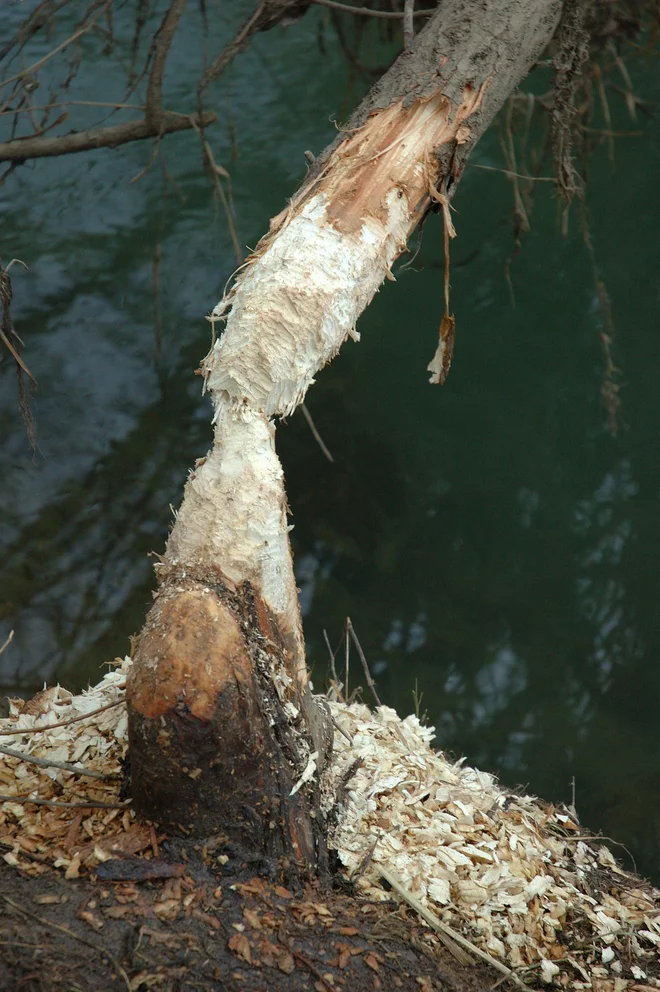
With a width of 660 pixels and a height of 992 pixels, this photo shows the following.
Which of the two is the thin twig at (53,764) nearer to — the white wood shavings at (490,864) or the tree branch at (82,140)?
the white wood shavings at (490,864)

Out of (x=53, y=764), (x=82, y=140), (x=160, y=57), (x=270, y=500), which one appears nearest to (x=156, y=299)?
(x=82, y=140)

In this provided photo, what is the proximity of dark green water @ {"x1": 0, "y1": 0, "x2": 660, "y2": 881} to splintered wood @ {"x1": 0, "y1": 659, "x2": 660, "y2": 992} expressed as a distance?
1164mm

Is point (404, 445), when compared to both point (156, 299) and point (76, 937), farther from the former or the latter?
point (76, 937)

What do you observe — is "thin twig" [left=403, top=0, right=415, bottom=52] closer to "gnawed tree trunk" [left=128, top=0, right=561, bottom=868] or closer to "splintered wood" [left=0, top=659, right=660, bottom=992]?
"gnawed tree trunk" [left=128, top=0, right=561, bottom=868]

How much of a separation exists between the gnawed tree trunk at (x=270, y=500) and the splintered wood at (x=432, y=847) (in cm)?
13

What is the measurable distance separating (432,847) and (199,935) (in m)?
0.59

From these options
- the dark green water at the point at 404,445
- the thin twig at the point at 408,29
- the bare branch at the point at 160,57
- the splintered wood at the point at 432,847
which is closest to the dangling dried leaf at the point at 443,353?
the thin twig at the point at 408,29

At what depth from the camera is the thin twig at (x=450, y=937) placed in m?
1.42

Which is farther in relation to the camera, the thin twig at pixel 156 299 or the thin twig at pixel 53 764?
the thin twig at pixel 156 299

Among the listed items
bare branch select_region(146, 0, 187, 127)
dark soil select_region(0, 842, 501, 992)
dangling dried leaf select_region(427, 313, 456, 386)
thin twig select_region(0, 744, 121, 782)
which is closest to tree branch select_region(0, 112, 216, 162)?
bare branch select_region(146, 0, 187, 127)

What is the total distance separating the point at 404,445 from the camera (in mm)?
3584

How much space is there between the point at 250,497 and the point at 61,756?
71 cm

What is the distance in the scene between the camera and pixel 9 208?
12.0 ft

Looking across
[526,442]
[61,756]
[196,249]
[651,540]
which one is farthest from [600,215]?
[61,756]
